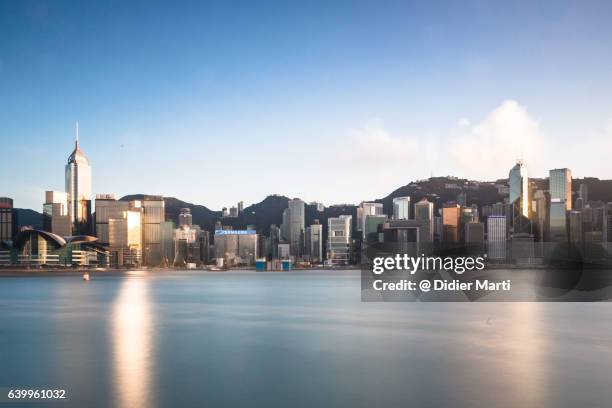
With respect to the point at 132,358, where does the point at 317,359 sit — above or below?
below

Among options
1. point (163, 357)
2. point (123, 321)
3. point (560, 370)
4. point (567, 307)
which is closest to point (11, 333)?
point (123, 321)

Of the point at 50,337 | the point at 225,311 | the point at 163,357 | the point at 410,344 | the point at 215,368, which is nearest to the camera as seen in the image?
the point at 215,368

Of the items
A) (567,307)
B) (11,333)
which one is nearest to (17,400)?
(11,333)

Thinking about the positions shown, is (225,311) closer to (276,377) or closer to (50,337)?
(50,337)

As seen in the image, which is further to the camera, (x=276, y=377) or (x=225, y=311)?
(x=225, y=311)

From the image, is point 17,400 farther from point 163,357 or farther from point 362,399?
point 362,399

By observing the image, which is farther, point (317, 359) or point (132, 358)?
point (132, 358)

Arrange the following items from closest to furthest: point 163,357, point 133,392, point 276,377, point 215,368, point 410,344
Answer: point 133,392 → point 276,377 → point 215,368 → point 163,357 → point 410,344
